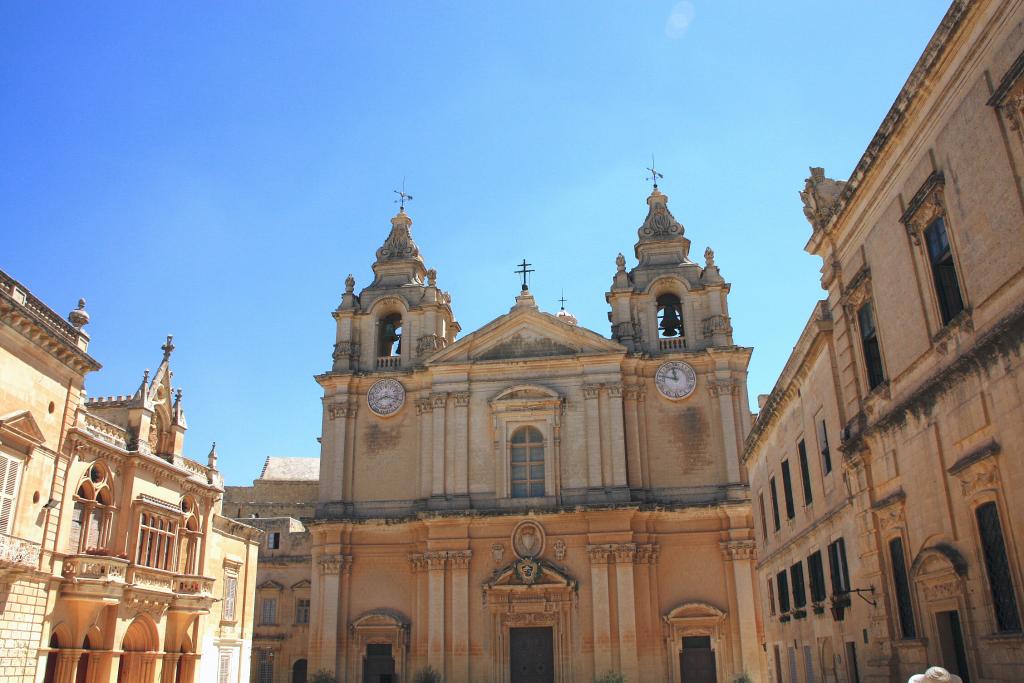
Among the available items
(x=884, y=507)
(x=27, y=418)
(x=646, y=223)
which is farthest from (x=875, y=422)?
(x=646, y=223)

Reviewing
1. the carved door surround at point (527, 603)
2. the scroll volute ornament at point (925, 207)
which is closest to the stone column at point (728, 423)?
the carved door surround at point (527, 603)

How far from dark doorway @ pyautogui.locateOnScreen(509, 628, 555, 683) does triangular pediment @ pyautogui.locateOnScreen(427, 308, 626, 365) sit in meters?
10.5

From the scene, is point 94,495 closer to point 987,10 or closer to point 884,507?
point 884,507

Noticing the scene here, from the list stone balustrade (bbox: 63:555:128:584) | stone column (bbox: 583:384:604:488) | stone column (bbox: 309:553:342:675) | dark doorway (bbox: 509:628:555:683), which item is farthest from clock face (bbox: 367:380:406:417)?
stone balustrade (bbox: 63:555:128:584)

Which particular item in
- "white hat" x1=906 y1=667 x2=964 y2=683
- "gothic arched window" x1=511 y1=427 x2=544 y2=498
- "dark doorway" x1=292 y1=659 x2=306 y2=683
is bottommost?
"dark doorway" x1=292 y1=659 x2=306 y2=683

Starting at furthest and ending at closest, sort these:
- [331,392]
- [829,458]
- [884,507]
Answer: [331,392]
[829,458]
[884,507]

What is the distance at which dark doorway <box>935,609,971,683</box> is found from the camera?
11516 millimetres

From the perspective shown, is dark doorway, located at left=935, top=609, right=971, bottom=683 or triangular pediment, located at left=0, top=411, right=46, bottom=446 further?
triangular pediment, located at left=0, top=411, right=46, bottom=446

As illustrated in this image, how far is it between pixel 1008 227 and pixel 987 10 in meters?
2.80

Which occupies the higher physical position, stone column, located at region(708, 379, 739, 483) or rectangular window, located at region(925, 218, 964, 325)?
stone column, located at region(708, 379, 739, 483)

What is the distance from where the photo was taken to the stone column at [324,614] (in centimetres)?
3130

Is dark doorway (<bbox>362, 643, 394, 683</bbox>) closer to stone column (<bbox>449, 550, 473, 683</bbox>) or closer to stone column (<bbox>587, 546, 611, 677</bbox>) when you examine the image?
stone column (<bbox>449, 550, 473, 683</bbox>)

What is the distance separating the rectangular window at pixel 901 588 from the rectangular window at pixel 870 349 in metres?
2.73

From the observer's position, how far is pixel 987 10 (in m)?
10.5
